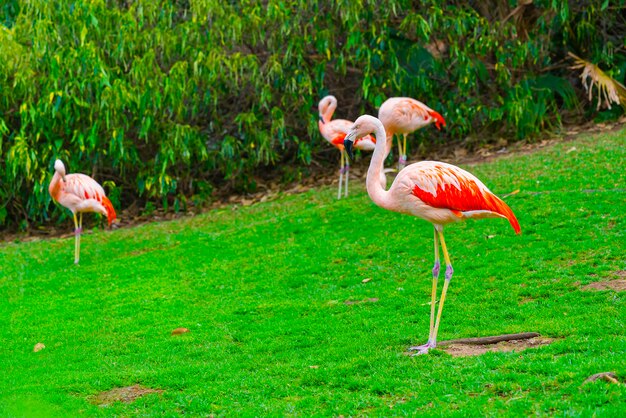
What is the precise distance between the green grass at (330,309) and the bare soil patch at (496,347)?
0.14m

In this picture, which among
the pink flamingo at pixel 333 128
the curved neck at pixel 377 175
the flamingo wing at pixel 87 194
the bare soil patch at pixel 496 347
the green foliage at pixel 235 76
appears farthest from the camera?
the green foliage at pixel 235 76

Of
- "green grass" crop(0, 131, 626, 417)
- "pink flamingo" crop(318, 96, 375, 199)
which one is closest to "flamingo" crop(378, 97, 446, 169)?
"pink flamingo" crop(318, 96, 375, 199)

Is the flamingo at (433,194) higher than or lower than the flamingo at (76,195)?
higher

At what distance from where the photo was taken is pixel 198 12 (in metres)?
13.9

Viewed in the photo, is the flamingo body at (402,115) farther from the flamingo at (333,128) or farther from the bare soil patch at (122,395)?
the bare soil patch at (122,395)

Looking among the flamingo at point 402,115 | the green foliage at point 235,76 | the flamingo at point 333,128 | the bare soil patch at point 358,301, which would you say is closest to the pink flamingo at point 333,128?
the flamingo at point 333,128

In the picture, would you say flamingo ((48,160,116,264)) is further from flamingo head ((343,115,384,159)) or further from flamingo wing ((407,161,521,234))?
flamingo wing ((407,161,521,234))

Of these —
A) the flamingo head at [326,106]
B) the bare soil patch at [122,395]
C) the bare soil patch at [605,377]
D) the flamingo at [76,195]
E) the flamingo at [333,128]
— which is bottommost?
the bare soil patch at [122,395]

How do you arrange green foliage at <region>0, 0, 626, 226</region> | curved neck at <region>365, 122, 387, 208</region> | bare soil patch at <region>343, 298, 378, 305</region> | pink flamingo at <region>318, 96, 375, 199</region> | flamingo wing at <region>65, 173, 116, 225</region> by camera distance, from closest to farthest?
curved neck at <region>365, 122, 387, 208</region>, bare soil patch at <region>343, 298, 378, 305</region>, flamingo wing at <region>65, 173, 116, 225</region>, pink flamingo at <region>318, 96, 375, 199</region>, green foliage at <region>0, 0, 626, 226</region>

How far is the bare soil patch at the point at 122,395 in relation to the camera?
6.40 m

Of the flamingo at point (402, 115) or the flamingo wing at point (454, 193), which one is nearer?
the flamingo wing at point (454, 193)

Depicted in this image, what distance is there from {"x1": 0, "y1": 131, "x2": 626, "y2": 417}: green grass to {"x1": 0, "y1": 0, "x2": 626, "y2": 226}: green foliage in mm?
1740

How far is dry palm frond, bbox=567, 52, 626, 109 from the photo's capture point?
1479cm

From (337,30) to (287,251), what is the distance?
5.54 m
